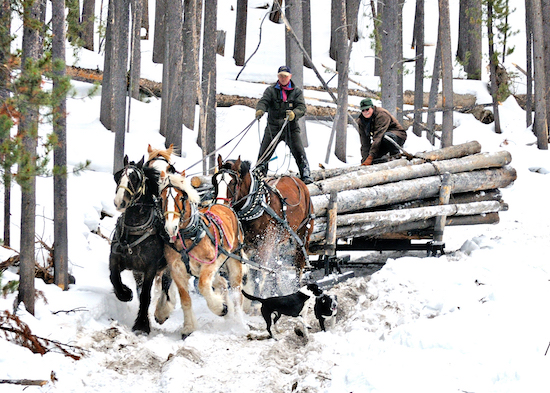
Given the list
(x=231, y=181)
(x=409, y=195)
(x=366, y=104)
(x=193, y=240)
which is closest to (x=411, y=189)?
(x=409, y=195)

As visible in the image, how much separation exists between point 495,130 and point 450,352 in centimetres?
1826

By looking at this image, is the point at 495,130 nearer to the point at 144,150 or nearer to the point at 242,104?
the point at 242,104

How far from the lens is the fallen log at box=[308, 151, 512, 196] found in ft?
29.7

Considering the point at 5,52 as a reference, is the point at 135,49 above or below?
above

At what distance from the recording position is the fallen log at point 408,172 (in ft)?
29.7

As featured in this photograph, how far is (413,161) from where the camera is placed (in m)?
10.2

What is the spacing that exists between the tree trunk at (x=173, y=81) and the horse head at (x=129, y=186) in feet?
26.6

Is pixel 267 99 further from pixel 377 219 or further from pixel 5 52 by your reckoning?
pixel 5 52

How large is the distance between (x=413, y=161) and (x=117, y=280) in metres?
5.52

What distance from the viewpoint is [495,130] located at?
71.4ft

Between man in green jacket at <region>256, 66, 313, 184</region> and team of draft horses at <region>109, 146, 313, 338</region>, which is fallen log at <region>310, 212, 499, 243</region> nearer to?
team of draft horses at <region>109, 146, 313, 338</region>

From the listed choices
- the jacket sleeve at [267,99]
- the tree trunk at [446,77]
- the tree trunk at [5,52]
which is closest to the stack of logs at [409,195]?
the jacket sleeve at [267,99]

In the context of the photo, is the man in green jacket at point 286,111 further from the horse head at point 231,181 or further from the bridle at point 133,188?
the bridle at point 133,188

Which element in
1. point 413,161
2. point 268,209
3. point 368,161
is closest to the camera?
point 268,209
